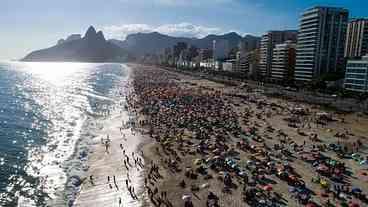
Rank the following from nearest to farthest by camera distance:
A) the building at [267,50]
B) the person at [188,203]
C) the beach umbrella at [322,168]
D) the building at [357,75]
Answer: the person at [188,203], the beach umbrella at [322,168], the building at [357,75], the building at [267,50]

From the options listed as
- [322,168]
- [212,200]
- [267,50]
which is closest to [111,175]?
[212,200]

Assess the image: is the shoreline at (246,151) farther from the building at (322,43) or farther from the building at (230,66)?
the building at (230,66)

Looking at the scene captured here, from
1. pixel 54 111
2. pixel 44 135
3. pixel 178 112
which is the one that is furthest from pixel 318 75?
pixel 44 135

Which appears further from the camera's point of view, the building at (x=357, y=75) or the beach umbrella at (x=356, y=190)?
the building at (x=357, y=75)

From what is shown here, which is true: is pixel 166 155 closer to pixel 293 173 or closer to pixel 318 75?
pixel 293 173

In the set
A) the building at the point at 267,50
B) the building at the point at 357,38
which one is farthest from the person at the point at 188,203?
the building at the point at 267,50

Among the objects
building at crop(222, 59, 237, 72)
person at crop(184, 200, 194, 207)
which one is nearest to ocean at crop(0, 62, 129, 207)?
person at crop(184, 200, 194, 207)
